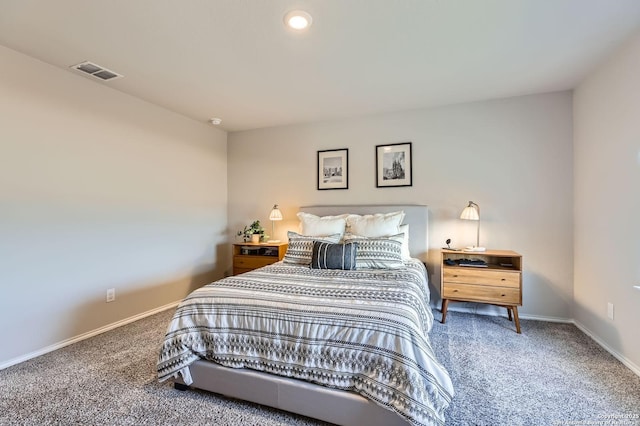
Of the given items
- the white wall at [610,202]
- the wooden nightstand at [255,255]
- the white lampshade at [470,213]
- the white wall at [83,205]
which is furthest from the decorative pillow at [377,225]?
the white wall at [83,205]

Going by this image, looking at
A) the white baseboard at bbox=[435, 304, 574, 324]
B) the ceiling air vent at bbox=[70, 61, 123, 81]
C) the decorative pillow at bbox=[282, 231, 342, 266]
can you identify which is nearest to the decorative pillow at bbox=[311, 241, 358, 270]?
the decorative pillow at bbox=[282, 231, 342, 266]

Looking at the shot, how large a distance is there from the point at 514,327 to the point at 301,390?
2437 millimetres

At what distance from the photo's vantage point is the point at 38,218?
2.47 metres

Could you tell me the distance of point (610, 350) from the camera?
95.0 inches

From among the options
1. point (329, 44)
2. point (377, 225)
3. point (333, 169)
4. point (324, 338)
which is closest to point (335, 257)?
point (377, 225)

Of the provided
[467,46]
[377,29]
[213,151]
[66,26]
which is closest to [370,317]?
[377,29]

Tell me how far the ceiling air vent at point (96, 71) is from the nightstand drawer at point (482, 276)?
369 centimetres

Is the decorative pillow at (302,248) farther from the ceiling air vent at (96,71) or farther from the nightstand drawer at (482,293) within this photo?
the ceiling air vent at (96,71)

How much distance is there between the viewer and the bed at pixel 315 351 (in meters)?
1.45

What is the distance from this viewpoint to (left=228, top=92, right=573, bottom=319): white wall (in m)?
3.12

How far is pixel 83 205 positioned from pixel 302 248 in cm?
209

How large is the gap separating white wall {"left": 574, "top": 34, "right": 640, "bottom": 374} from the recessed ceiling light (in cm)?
235

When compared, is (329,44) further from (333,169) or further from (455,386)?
(455,386)

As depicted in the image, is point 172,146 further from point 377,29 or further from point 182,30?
point 377,29
